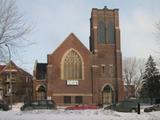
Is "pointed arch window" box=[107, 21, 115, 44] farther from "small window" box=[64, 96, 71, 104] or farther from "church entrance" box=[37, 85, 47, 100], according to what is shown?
"church entrance" box=[37, 85, 47, 100]

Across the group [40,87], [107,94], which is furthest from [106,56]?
[40,87]

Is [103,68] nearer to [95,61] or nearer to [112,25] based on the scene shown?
[95,61]

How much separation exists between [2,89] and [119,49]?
3023 centimetres

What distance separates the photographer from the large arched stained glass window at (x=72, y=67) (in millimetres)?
84750

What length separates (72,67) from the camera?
278 feet

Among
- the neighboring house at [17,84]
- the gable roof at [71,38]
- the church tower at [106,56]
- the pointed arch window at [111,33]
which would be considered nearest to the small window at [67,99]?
the church tower at [106,56]

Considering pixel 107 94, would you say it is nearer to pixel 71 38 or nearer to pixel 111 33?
pixel 111 33

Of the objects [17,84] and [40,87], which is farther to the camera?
[17,84]

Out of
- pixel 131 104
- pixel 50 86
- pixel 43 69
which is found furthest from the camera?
pixel 43 69

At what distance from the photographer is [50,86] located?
276 ft

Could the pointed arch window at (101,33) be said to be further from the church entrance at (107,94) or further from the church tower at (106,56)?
the church entrance at (107,94)

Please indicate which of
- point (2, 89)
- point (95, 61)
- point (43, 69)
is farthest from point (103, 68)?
point (2, 89)

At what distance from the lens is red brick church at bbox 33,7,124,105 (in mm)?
83750

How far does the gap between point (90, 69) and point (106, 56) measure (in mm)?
4749
